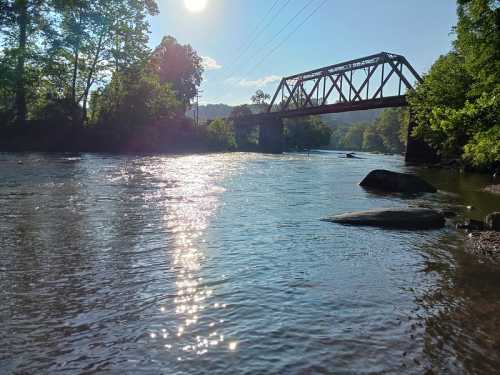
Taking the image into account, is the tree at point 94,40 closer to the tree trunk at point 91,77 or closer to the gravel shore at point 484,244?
the tree trunk at point 91,77

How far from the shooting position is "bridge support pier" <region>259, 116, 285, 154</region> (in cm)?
10156

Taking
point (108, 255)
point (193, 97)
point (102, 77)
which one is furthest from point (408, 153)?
point (108, 255)

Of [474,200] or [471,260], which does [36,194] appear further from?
[474,200]

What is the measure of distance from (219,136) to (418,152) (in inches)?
1342

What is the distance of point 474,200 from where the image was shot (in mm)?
19000

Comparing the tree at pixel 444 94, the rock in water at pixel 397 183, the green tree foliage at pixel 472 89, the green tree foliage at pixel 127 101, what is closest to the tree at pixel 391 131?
the tree at pixel 444 94

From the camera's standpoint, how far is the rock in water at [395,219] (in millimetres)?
11930

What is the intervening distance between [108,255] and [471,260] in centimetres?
722

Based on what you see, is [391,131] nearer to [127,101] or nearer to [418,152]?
[418,152]

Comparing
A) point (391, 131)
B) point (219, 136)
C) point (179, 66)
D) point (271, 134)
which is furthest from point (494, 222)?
point (391, 131)

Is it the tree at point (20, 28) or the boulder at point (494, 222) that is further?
the tree at point (20, 28)

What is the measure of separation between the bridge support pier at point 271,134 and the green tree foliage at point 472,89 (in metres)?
60.5

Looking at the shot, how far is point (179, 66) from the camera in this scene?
292 feet

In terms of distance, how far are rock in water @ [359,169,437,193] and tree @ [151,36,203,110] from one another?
2776 inches
